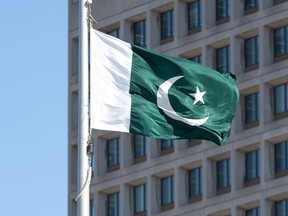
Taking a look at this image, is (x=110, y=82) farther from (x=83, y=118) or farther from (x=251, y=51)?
(x=251, y=51)

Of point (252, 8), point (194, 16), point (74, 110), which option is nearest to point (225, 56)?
point (252, 8)

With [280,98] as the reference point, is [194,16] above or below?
above

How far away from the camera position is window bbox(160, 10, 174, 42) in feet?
301

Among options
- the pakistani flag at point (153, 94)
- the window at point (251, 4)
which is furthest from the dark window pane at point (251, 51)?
the pakistani flag at point (153, 94)

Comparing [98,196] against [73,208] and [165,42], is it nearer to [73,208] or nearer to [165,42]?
[73,208]

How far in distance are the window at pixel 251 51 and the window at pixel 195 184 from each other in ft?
20.5

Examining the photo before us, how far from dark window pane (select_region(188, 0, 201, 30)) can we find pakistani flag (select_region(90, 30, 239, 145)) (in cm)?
→ 5219

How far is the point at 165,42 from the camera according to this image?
299 feet

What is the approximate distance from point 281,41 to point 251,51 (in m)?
2.05

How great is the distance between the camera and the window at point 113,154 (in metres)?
93.6

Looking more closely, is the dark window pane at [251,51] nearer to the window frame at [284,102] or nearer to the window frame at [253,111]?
the window frame at [253,111]

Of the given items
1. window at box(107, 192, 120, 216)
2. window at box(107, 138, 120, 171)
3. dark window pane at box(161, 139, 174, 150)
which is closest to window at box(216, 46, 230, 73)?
dark window pane at box(161, 139, 174, 150)

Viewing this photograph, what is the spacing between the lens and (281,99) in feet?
282

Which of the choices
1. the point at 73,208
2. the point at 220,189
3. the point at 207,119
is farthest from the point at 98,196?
the point at 207,119
